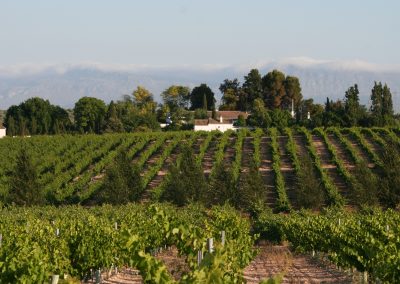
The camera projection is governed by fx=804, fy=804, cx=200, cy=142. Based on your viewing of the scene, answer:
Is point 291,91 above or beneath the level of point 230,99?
above

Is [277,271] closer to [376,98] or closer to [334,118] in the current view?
[334,118]

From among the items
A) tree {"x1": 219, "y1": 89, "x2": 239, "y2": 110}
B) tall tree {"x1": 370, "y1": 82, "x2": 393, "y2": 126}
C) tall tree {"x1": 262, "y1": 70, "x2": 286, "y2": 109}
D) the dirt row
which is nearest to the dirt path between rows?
the dirt row

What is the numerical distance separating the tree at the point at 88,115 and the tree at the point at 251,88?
24698 mm

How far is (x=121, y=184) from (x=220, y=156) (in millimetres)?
15304

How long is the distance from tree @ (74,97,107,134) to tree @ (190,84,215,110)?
23.6m

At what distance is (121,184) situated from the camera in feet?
148

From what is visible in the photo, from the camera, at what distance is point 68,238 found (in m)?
17.4

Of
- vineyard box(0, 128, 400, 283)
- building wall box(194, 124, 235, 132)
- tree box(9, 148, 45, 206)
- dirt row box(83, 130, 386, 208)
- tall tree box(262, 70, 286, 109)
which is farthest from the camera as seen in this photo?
tall tree box(262, 70, 286, 109)

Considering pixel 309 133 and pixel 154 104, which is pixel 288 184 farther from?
pixel 154 104

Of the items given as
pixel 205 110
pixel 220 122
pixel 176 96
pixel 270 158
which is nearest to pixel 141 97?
pixel 176 96

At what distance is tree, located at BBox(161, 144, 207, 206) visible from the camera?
4472 cm

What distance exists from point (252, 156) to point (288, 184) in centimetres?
831

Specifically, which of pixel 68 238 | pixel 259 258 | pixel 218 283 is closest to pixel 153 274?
pixel 218 283

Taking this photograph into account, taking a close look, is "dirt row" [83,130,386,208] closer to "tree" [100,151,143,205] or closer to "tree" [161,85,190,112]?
"tree" [100,151,143,205]
